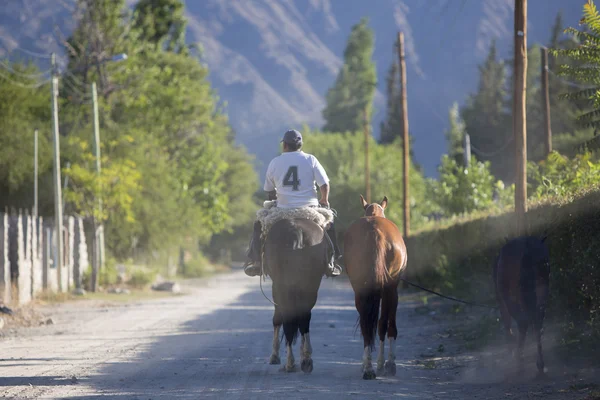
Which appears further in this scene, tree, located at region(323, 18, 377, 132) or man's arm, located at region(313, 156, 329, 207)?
tree, located at region(323, 18, 377, 132)

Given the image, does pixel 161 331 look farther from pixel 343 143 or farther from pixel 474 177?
pixel 343 143

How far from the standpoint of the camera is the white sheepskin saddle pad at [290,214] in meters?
12.4

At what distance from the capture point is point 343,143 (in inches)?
3585

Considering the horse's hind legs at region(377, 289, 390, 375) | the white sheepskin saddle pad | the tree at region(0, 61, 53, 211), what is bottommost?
the horse's hind legs at region(377, 289, 390, 375)

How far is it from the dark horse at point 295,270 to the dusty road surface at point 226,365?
21.5 inches

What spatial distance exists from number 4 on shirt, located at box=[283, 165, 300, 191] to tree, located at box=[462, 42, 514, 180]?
2639 inches

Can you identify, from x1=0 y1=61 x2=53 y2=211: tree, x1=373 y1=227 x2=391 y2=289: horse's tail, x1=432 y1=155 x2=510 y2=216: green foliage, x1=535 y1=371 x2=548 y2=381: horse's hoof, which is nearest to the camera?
x1=535 y1=371 x2=548 y2=381: horse's hoof

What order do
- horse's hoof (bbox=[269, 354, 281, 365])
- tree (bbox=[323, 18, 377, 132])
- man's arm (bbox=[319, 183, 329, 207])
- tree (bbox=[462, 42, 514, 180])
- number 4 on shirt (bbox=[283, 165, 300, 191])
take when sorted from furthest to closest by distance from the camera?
tree (bbox=[323, 18, 377, 132])
tree (bbox=[462, 42, 514, 180])
horse's hoof (bbox=[269, 354, 281, 365])
man's arm (bbox=[319, 183, 329, 207])
number 4 on shirt (bbox=[283, 165, 300, 191])

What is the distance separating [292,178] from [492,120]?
8376 cm

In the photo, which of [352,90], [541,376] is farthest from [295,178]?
[352,90]

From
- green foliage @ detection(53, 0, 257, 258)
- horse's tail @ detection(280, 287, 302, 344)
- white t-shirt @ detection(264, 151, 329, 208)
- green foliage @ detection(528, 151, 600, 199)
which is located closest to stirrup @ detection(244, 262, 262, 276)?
horse's tail @ detection(280, 287, 302, 344)

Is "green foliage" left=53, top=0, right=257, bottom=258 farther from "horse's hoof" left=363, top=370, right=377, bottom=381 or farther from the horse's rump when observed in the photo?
"horse's hoof" left=363, top=370, right=377, bottom=381

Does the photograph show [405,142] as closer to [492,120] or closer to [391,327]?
[391,327]

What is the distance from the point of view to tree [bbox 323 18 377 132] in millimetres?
114750
